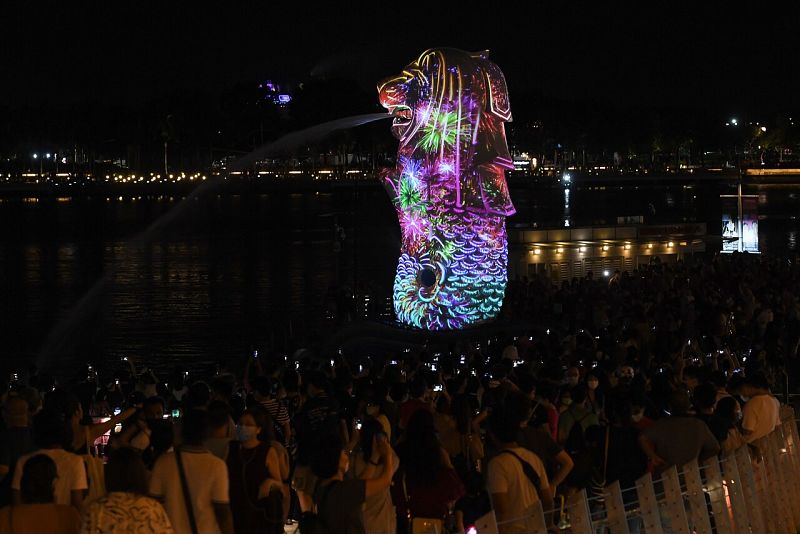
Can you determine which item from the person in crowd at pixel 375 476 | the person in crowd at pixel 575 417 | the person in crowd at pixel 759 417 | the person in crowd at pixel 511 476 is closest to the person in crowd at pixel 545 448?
the person in crowd at pixel 511 476

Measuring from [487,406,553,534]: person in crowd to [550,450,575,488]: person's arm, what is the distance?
622 mm

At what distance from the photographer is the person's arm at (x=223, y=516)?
20.6 feet

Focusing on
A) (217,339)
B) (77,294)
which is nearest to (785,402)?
(217,339)

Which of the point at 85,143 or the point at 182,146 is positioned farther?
the point at 85,143

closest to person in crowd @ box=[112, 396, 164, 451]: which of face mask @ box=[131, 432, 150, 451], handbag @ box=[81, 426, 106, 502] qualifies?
face mask @ box=[131, 432, 150, 451]

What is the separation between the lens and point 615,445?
26.3 feet

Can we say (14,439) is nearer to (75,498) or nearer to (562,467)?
(75,498)

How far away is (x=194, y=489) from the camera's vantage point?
20.4 ft

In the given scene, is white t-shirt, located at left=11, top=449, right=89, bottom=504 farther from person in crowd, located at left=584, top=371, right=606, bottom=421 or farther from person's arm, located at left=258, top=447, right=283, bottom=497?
person in crowd, located at left=584, top=371, right=606, bottom=421

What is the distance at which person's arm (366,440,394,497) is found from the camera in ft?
22.2

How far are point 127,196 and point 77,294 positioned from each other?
381 ft

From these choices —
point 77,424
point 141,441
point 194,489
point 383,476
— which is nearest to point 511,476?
point 383,476

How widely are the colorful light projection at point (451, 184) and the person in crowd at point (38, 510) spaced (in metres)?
16.4

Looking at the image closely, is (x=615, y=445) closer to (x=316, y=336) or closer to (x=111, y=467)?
(x=111, y=467)
